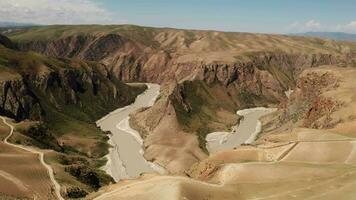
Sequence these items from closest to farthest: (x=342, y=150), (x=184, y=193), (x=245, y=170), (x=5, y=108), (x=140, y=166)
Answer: (x=184, y=193) < (x=245, y=170) < (x=342, y=150) < (x=140, y=166) < (x=5, y=108)

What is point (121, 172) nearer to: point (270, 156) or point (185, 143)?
point (185, 143)

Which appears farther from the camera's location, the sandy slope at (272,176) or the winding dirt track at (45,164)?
the winding dirt track at (45,164)

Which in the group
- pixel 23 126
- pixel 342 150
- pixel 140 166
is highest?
pixel 342 150

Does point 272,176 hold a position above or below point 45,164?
above

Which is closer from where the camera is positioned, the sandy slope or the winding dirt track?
the sandy slope

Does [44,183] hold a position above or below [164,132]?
above

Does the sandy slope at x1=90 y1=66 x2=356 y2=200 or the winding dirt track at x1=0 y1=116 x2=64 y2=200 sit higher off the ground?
the sandy slope at x1=90 y1=66 x2=356 y2=200

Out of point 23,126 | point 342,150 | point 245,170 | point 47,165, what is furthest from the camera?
point 23,126

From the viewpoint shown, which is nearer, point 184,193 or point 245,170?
point 184,193

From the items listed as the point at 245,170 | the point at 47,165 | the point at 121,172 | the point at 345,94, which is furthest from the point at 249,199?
the point at 345,94

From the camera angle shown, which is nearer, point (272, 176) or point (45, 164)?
point (272, 176)

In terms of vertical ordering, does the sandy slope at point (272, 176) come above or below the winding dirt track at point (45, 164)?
above
